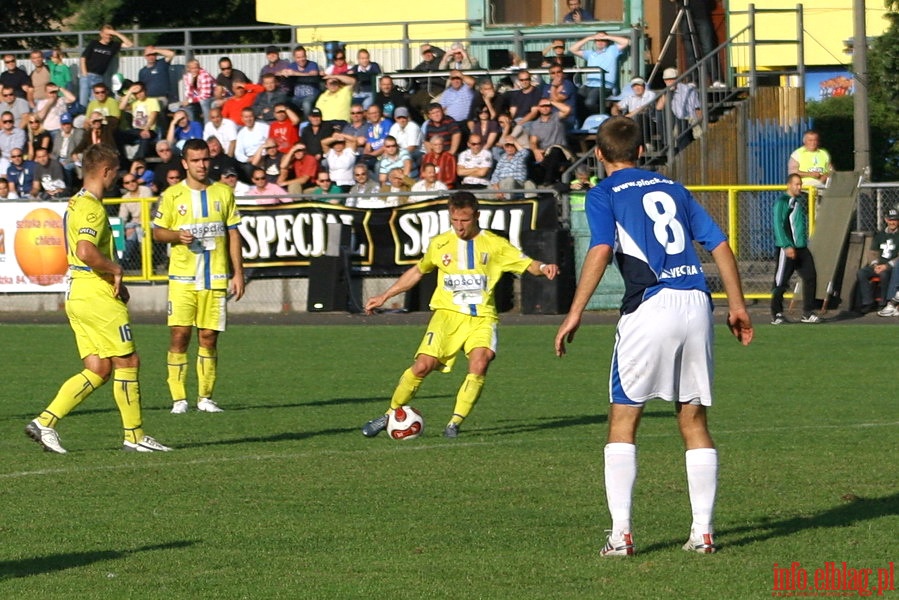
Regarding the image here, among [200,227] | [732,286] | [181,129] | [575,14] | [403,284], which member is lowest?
[403,284]

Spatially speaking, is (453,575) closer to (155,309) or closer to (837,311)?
(837,311)

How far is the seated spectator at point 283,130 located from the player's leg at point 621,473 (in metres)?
20.8

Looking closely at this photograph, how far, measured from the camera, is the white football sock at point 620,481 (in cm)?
708

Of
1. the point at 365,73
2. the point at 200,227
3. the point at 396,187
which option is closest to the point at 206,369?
the point at 200,227

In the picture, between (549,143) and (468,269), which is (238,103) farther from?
(468,269)

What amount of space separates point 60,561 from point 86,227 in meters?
3.64

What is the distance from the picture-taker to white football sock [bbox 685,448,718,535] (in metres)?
7.14

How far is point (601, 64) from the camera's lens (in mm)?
28547

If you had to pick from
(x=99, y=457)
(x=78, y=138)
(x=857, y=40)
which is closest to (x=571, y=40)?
(x=857, y=40)

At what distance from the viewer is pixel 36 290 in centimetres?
2642

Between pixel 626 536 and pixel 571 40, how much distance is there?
83.6ft

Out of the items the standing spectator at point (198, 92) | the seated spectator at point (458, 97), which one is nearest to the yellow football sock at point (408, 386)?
the seated spectator at point (458, 97)

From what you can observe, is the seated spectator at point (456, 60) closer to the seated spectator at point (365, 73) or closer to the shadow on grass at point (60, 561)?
the seated spectator at point (365, 73)

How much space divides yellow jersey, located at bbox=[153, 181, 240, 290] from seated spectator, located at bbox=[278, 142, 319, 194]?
13.1 m
